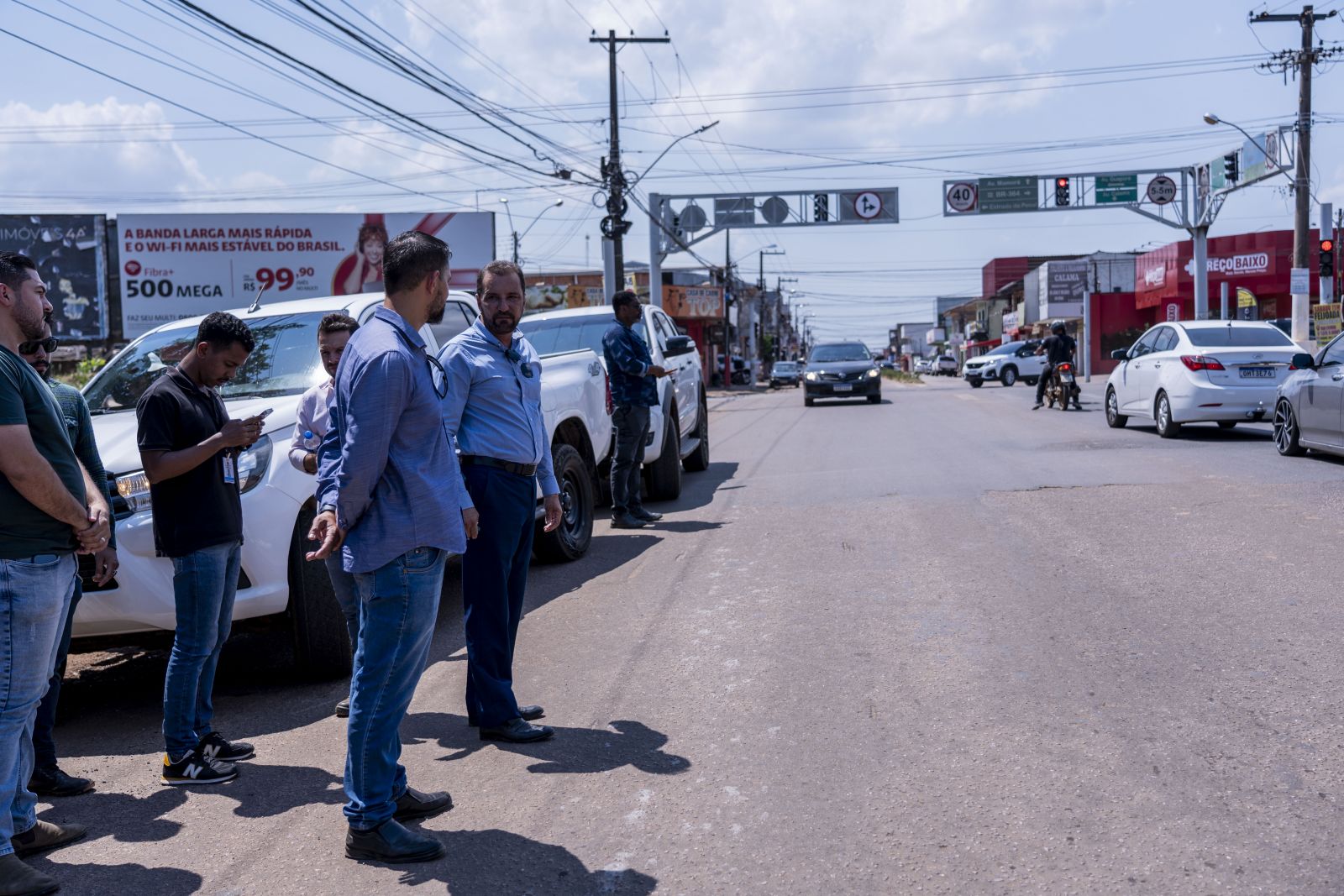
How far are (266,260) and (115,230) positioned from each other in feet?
16.2

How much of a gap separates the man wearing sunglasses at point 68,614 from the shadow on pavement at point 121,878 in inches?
24.5

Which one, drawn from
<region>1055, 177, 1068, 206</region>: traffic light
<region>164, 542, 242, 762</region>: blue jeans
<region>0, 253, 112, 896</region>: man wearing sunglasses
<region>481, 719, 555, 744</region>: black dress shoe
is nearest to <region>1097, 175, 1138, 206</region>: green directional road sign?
<region>1055, 177, 1068, 206</region>: traffic light

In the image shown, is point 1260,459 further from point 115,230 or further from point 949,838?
point 115,230

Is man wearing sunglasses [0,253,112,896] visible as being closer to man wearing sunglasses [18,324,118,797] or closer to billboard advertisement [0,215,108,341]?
man wearing sunglasses [18,324,118,797]

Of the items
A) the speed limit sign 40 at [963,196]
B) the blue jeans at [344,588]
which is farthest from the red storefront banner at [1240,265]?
the blue jeans at [344,588]

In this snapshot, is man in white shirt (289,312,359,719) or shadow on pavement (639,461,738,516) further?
shadow on pavement (639,461,738,516)

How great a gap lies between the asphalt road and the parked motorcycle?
14.5m

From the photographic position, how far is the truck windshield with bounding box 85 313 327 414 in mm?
6676

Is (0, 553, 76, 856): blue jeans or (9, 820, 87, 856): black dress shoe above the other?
(0, 553, 76, 856): blue jeans

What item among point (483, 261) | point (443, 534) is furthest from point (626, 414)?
point (483, 261)

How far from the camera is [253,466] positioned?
18.9ft

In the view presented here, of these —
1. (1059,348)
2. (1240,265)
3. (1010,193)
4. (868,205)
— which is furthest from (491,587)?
(1240,265)

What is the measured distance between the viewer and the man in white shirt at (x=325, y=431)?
5.39 metres

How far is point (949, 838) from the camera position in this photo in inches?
151
